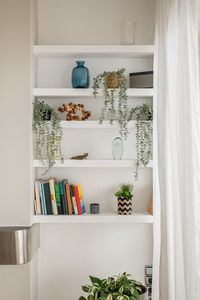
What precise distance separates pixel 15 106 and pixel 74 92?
1.35ft

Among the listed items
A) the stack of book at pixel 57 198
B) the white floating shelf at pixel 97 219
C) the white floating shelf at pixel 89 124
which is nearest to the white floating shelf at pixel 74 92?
the white floating shelf at pixel 89 124

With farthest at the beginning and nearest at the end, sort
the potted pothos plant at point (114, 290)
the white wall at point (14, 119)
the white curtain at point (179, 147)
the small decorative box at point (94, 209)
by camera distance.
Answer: the small decorative box at point (94, 209), the white wall at point (14, 119), the potted pothos plant at point (114, 290), the white curtain at point (179, 147)

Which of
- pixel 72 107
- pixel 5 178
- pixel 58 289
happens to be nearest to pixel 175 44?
pixel 72 107

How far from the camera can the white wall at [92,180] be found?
2.88 metres

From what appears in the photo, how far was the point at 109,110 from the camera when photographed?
107 inches

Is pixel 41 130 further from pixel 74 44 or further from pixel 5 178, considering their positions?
pixel 74 44

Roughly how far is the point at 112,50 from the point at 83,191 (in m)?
1.03

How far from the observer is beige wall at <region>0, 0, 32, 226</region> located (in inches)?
104

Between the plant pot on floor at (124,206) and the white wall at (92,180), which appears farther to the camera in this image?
the white wall at (92,180)

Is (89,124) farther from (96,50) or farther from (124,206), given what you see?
(124,206)

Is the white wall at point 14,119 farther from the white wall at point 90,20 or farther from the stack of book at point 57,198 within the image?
the white wall at point 90,20

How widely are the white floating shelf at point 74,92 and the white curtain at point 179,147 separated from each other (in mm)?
411

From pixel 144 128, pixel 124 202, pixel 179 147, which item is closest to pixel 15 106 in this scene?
pixel 144 128

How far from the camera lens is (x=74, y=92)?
2.70m
